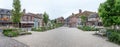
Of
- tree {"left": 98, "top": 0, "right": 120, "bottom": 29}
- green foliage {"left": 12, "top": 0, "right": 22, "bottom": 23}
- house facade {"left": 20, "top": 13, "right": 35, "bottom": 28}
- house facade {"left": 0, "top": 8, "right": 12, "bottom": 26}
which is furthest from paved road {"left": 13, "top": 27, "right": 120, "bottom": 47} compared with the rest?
house facade {"left": 20, "top": 13, "right": 35, "bottom": 28}

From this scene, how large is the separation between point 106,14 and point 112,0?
184 centimetres

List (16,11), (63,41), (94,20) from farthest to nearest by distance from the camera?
(94,20)
(16,11)
(63,41)

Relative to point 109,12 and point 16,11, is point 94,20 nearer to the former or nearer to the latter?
point 16,11

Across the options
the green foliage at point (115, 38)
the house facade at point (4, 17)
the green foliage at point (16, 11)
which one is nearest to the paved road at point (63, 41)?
the green foliage at point (115, 38)

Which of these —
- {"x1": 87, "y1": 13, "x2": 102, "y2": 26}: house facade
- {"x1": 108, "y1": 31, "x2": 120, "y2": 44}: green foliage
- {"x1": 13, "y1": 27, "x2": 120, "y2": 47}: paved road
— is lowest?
{"x1": 13, "y1": 27, "x2": 120, "y2": 47}: paved road

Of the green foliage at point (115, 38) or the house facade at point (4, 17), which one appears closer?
the green foliage at point (115, 38)

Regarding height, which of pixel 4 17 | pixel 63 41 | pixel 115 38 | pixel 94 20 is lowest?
pixel 63 41

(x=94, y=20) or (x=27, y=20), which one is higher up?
(x=27, y=20)

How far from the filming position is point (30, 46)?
1638cm

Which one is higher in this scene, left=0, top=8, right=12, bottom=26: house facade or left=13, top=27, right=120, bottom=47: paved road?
left=0, top=8, right=12, bottom=26: house facade

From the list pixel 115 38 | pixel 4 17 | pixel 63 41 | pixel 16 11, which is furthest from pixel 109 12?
pixel 4 17

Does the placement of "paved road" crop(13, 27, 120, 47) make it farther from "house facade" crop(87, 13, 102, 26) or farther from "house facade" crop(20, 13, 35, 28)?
"house facade" crop(87, 13, 102, 26)

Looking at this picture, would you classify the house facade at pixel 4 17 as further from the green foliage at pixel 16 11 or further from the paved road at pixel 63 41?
the paved road at pixel 63 41

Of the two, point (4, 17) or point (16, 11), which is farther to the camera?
point (4, 17)
